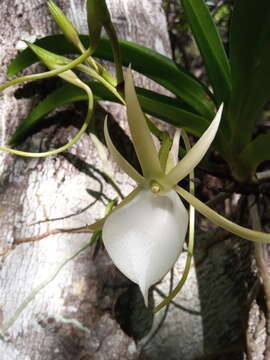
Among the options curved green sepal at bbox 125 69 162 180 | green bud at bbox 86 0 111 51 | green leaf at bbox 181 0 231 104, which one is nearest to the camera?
curved green sepal at bbox 125 69 162 180

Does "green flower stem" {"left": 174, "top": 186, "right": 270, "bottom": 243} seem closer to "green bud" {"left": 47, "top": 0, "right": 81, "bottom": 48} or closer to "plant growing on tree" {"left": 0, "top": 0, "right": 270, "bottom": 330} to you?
"plant growing on tree" {"left": 0, "top": 0, "right": 270, "bottom": 330}

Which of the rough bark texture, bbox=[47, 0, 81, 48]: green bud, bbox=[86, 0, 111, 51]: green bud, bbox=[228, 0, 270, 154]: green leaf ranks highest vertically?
bbox=[47, 0, 81, 48]: green bud

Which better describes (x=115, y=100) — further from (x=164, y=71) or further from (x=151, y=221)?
(x=151, y=221)

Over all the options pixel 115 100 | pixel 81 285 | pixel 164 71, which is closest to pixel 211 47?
pixel 164 71

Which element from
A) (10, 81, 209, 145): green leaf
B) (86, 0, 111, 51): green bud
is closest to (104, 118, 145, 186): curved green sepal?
(86, 0, 111, 51): green bud

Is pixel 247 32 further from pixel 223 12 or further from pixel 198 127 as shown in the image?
pixel 223 12

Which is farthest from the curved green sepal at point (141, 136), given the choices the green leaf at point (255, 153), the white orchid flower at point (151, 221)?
the green leaf at point (255, 153)

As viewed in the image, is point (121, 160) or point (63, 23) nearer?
point (121, 160)
